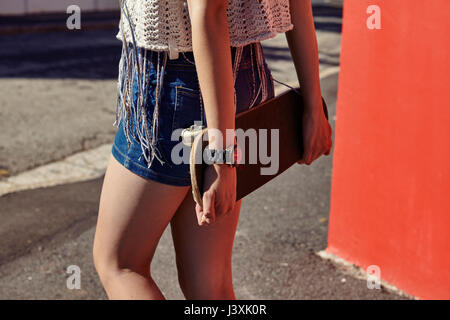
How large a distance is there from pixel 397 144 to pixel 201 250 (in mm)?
1541

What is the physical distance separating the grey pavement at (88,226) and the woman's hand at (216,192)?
67.6 inches

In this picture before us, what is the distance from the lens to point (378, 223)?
298 centimetres

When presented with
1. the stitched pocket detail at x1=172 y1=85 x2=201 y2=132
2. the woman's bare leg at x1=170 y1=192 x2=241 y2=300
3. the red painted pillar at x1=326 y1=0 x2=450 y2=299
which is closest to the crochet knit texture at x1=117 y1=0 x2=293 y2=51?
the stitched pocket detail at x1=172 y1=85 x2=201 y2=132

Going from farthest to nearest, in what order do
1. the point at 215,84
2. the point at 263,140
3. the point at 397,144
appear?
1. the point at 397,144
2. the point at 263,140
3. the point at 215,84

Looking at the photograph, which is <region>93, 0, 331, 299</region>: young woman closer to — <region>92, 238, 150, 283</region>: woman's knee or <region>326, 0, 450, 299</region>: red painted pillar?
<region>92, 238, 150, 283</region>: woman's knee

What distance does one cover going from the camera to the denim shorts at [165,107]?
1.43 metres

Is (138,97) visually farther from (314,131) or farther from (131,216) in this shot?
(314,131)

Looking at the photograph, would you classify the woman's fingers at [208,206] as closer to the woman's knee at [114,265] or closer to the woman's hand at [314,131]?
the woman's knee at [114,265]

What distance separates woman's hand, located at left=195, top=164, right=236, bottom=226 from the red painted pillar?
1524 mm

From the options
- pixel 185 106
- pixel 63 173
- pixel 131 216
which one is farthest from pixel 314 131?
pixel 63 173

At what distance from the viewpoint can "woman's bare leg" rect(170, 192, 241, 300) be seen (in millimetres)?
1570

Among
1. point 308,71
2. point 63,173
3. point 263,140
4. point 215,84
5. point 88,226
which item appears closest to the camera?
point 215,84

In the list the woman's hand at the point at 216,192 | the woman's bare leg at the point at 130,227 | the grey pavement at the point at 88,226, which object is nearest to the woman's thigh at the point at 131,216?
the woman's bare leg at the point at 130,227

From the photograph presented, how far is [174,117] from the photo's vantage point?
143 centimetres
